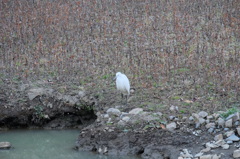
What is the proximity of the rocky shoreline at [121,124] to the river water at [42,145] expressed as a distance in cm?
26

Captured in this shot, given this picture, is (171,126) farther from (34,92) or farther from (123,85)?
(34,92)

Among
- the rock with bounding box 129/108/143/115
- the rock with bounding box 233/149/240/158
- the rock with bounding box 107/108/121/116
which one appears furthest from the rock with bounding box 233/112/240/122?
the rock with bounding box 107/108/121/116

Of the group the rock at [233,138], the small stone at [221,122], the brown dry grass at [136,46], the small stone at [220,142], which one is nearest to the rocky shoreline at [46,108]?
the brown dry grass at [136,46]

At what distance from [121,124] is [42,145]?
89.5 inches

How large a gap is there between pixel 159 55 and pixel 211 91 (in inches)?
119

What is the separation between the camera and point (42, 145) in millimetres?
9977

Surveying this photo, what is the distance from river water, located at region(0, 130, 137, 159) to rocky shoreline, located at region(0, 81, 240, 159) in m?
0.26

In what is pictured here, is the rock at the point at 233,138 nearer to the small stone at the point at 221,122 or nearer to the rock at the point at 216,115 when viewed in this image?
the small stone at the point at 221,122

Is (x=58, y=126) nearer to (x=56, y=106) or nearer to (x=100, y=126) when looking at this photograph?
(x=56, y=106)

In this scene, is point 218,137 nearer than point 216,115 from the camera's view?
Yes

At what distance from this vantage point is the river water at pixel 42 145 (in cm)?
901

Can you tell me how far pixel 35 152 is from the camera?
9.46 metres

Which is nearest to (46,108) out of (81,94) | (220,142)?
(81,94)

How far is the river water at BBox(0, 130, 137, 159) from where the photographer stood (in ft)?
29.6
